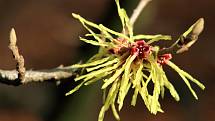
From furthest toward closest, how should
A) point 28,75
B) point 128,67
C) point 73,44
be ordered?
point 73,44
point 28,75
point 128,67

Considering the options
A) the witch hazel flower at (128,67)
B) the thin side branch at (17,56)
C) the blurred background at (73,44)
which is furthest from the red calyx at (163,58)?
the blurred background at (73,44)

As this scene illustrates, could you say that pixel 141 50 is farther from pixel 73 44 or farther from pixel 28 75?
pixel 73 44

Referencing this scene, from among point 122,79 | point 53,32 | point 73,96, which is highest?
point 53,32

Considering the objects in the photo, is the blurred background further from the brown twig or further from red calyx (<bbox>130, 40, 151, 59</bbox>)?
red calyx (<bbox>130, 40, 151, 59</bbox>)

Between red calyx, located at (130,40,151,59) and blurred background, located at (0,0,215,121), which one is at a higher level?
blurred background, located at (0,0,215,121)

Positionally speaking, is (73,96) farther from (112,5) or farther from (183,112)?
(183,112)

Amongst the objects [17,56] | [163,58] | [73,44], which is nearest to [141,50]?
[163,58]

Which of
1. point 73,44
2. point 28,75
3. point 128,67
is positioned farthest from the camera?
point 73,44

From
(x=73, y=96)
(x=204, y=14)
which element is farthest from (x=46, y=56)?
(x=73, y=96)

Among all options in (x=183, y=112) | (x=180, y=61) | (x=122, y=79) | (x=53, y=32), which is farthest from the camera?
(x=53, y=32)

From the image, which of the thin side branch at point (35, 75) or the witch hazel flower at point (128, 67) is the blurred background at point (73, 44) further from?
the witch hazel flower at point (128, 67)

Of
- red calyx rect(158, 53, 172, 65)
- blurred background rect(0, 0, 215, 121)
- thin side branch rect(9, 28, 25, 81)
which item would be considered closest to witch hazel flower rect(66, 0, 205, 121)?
red calyx rect(158, 53, 172, 65)
